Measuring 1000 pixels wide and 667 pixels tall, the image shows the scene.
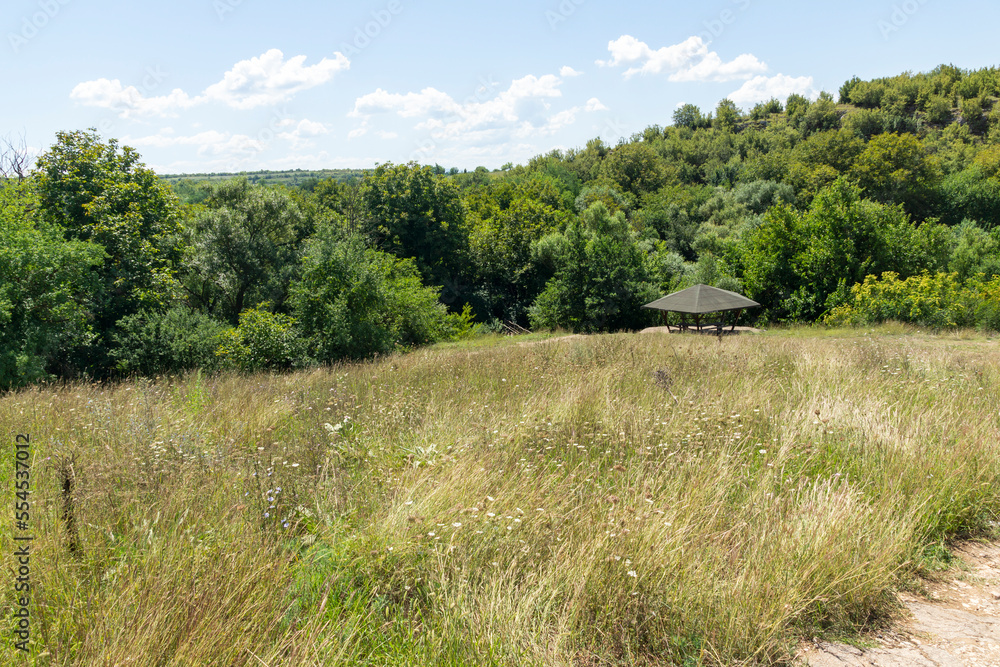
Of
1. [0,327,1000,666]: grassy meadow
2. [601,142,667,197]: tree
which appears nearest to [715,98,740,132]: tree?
[601,142,667,197]: tree

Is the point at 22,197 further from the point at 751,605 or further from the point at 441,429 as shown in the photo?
the point at 751,605

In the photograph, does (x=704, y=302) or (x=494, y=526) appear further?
(x=704, y=302)

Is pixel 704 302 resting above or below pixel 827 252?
below

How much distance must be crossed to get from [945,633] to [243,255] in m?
27.0

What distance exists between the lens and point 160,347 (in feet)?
57.9

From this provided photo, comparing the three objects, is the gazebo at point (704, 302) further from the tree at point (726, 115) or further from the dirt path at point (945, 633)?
the tree at point (726, 115)

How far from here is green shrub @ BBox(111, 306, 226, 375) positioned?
17281mm

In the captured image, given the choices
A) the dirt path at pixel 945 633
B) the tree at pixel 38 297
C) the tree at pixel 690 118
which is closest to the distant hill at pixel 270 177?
the tree at pixel 38 297

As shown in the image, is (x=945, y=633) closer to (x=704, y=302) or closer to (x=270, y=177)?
(x=704, y=302)

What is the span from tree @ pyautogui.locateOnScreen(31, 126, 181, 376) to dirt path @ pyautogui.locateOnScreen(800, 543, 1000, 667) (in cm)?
2163

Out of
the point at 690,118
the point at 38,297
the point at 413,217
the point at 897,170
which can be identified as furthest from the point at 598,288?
the point at 690,118

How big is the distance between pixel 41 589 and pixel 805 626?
3.74m

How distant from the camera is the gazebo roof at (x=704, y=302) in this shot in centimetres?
1869

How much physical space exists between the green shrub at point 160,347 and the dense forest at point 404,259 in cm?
7
